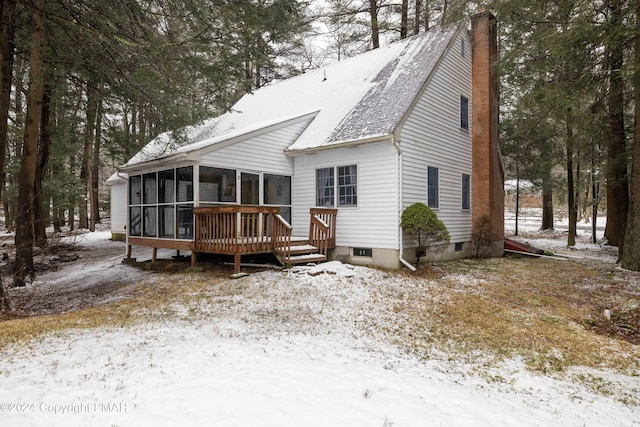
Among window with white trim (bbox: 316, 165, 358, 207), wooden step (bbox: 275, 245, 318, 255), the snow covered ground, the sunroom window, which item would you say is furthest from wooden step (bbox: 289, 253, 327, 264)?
the snow covered ground

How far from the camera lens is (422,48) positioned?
12.5 m

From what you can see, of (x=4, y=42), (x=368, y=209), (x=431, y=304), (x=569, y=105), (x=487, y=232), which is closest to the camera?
(x=431, y=304)

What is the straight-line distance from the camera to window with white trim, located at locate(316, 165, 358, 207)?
10547 mm

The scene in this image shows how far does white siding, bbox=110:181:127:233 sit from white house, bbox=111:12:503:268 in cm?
678

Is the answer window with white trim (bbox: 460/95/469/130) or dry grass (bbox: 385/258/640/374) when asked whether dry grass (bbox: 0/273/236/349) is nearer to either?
dry grass (bbox: 385/258/640/374)

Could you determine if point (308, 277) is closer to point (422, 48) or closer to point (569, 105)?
point (569, 105)

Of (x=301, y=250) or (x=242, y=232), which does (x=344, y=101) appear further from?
(x=242, y=232)

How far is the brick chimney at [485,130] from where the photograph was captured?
12.6 metres

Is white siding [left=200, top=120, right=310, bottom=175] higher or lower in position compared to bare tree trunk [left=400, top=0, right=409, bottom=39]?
lower

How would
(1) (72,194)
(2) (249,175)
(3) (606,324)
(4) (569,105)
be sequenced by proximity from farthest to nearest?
(1) (72,194) → (2) (249,175) → (4) (569,105) → (3) (606,324)

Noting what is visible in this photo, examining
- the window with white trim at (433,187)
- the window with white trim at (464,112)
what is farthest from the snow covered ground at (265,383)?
the window with white trim at (464,112)

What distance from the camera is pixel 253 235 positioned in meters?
8.77

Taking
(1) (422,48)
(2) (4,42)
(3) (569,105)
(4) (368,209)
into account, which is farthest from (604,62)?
(2) (4,42)

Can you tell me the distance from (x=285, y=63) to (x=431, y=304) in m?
19.0
